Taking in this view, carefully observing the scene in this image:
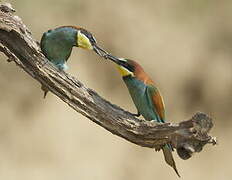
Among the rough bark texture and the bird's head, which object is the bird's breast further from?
the bird's head

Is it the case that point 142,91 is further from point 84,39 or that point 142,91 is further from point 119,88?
point 119,88

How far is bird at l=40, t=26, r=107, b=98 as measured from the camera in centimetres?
219

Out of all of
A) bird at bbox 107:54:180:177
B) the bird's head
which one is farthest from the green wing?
the bird's head

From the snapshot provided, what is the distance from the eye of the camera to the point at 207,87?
4.36 metres

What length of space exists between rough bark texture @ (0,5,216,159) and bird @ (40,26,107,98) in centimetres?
2

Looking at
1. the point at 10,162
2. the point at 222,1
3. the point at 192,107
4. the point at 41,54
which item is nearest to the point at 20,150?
the point at 10,162

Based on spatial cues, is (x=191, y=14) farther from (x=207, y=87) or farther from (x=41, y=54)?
(x=41, y=54)

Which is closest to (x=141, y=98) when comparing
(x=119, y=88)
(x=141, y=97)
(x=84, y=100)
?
(x=141, y=97)

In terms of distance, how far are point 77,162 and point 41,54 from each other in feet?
6.09

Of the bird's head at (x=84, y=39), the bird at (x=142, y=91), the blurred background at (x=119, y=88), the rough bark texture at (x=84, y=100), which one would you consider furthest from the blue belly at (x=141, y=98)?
the blurred background at (x=119, y=88)

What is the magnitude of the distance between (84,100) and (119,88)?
6.18 feet

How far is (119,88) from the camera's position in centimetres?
414

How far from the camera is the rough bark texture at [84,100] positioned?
2193mm

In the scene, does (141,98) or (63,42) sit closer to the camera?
(63,42)
